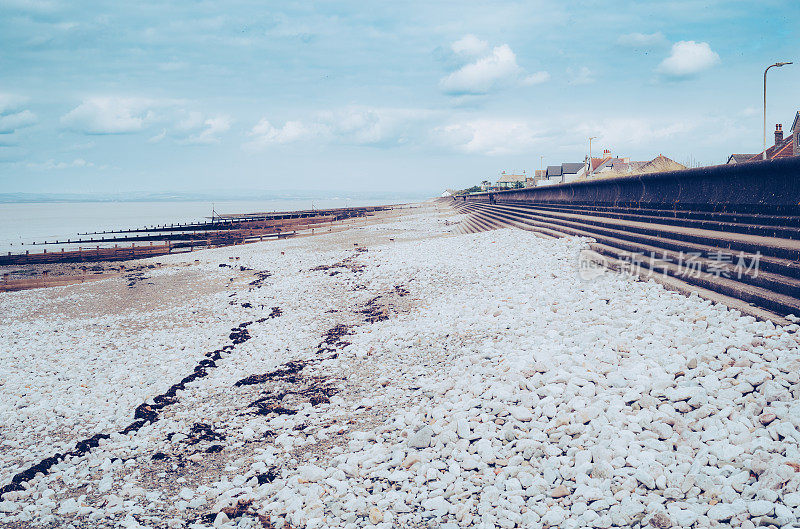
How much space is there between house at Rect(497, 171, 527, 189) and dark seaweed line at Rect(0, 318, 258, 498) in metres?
114

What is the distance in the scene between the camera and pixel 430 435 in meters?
5.16

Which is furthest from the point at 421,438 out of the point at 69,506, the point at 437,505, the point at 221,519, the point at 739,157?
the point at 739,157

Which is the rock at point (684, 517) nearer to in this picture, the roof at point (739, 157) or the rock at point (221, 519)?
the rock at point (221, 519)

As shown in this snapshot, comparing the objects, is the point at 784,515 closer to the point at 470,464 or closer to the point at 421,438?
the point at 470,464

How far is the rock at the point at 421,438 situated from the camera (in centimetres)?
504

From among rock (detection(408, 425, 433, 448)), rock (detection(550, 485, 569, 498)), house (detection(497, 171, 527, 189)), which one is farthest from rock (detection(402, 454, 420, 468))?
house (detection(497, 171, 527, 189))

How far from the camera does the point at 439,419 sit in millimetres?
5473

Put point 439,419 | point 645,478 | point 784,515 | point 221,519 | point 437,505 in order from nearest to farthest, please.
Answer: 1. point 784,515
2. point 645,478
3. point 437,505
4. point 221,519
5. point 439,419

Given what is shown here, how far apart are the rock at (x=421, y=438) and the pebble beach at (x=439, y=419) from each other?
0.03m

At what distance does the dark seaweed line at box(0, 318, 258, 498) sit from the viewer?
587 cm

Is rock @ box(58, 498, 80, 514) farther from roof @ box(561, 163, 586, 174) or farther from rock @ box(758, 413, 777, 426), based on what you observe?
roof @ box(561, 163, 586, 174)

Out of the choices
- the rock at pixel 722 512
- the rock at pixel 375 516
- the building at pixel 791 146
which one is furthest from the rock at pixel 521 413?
the building at pixel 791 146

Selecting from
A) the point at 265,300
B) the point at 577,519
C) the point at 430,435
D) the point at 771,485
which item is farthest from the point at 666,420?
the point at 265,300

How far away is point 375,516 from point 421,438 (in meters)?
1.16
